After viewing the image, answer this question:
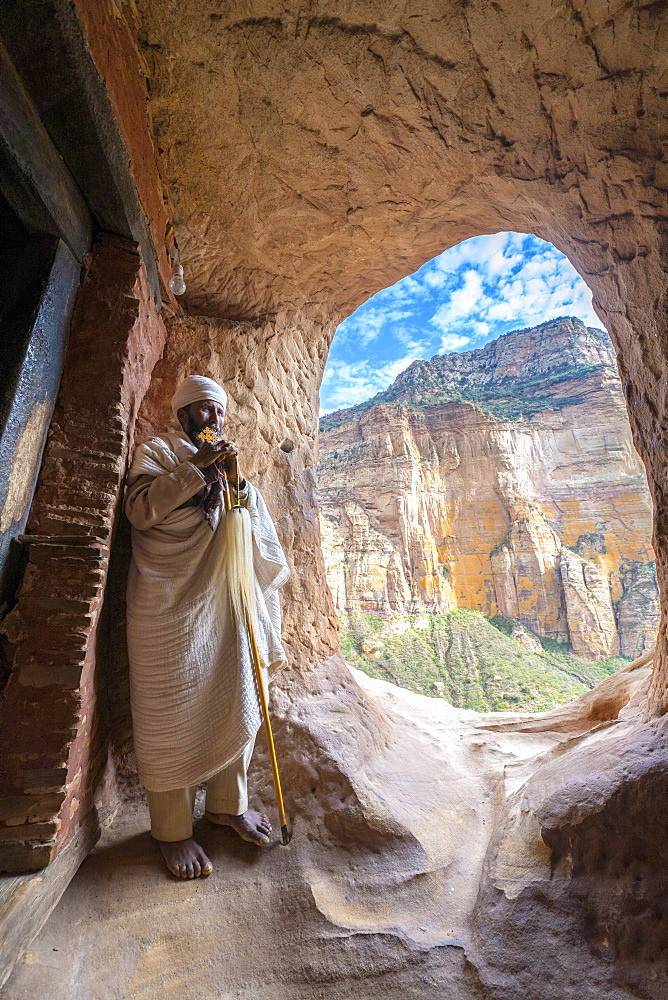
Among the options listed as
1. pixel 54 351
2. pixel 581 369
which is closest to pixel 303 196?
pixel 54 351

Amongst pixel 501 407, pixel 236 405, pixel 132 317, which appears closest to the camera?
pixel 132 317

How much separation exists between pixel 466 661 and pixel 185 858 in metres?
22.1

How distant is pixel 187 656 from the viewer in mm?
2088

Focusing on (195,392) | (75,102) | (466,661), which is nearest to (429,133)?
(75,102)

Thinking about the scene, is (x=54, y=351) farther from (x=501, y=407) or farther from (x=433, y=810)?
(x=501, y=407)

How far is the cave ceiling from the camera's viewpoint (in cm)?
221

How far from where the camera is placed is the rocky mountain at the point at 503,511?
→ 25.4 meters

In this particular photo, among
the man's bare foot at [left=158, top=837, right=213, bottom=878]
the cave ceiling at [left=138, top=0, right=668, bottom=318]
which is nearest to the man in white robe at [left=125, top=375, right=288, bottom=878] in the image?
the man's bare foot at [left=158, top=837, right=213, bottom=878]

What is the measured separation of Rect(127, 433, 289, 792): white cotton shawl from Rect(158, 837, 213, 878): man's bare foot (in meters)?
0.31

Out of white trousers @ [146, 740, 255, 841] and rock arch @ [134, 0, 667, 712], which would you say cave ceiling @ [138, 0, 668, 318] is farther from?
white trousers @ [146, 740, 255, 841]

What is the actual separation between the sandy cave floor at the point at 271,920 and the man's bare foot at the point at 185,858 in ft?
0.11

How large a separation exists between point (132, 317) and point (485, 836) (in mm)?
3354

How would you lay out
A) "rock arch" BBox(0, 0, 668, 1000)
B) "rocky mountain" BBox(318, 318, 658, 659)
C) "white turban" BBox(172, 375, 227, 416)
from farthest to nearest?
"rocky mountain" BBox(318, 318, 658, 659)
"white turban" BBox(172, 375, 227, 416)
"rock arch" BBox(0, 0, 668, 1000)

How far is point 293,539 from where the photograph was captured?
3.78 m
